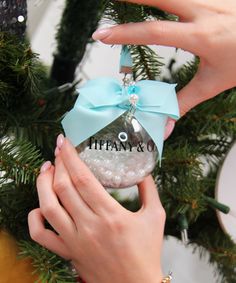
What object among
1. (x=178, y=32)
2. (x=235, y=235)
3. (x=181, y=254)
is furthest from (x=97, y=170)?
(x=181, y=254)

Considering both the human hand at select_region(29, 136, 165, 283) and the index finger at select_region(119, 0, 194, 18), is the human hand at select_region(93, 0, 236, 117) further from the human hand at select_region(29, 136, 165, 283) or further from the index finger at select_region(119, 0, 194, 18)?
the human hand at select_region(29, 136, 165, 283)

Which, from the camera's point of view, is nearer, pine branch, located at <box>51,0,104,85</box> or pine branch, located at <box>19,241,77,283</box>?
pine branch, located at <box>19,241,77,283</box>

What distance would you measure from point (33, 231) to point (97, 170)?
0.32 ft

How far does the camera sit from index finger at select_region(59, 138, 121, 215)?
1.35 feet

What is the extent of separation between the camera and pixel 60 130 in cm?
53

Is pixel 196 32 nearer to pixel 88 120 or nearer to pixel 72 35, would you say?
pixel 88 120

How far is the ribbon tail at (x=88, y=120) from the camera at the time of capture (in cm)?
40

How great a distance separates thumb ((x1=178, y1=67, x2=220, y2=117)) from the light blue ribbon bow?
0.10 feet

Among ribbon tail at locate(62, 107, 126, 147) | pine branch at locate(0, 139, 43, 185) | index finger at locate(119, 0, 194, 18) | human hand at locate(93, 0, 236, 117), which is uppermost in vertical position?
index finger at locate(119, 0, 194, 18)

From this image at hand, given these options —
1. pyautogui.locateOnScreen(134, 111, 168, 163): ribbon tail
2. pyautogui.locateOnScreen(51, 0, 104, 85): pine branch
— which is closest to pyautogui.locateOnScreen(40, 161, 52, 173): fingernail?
pyautogui.locateOnScreen(134, 111, 168, 163): ribbon tail

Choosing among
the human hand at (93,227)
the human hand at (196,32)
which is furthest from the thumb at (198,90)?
the human hand at (93,227)

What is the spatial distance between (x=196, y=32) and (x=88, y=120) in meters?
0.13

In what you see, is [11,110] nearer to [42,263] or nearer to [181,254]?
[42,263]

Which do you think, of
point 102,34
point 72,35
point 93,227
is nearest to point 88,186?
point 93,227
